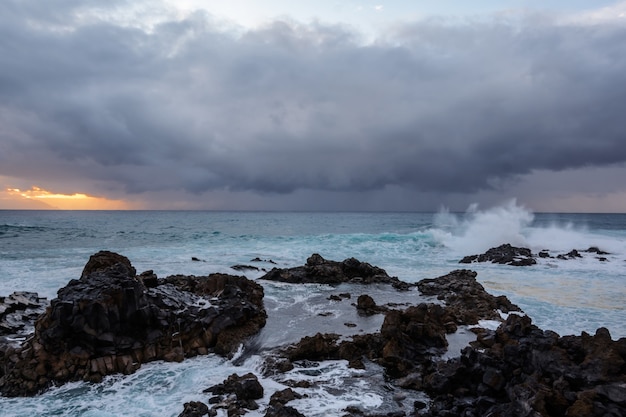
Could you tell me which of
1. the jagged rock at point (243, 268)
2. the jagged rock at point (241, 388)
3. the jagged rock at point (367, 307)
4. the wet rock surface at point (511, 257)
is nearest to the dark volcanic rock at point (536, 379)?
the jagged rock at point (241, 388)

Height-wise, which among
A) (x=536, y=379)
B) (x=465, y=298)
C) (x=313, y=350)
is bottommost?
(x=313, y=350)

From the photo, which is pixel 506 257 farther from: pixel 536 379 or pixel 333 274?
pixel 536 379

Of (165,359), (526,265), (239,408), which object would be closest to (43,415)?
(165,359)

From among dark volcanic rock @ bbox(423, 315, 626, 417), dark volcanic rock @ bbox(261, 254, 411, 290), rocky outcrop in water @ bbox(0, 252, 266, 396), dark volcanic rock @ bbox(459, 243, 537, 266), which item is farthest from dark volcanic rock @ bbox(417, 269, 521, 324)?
dark volcanic rock @ bbox(459, 243, 537, 266)

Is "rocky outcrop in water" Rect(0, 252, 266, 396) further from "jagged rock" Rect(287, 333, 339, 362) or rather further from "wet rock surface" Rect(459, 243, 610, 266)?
"wet rock surface" Rect(459, 243, 610, 266)

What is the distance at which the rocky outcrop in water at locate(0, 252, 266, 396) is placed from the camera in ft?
36.2

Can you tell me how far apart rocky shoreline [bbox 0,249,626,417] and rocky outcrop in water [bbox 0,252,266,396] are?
0.11ft

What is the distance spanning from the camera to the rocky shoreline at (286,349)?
8.18m

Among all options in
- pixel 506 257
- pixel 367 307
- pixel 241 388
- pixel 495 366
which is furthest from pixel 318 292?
pixel 506 257

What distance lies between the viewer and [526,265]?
3288 centimetres

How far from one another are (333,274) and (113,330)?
579 inches

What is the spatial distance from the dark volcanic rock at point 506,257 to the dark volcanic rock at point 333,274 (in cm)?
1425

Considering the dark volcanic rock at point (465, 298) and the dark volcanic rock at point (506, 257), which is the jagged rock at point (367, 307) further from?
the dark volcanic rock at point (506, 257)

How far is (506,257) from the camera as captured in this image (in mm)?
34969
